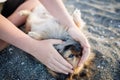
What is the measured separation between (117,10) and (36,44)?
1.01 meters

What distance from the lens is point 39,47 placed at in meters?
1.58

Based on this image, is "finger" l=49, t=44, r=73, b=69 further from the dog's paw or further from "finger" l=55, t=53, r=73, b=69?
the dog's paw

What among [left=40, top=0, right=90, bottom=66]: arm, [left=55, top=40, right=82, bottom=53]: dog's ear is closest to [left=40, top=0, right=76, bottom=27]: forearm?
[left=40, top=0, right=90, bottom=66]: arm

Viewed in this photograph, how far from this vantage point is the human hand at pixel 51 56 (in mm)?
1536

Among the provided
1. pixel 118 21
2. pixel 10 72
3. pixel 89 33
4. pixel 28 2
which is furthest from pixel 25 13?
pixel 118 21

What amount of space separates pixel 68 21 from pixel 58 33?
8cm

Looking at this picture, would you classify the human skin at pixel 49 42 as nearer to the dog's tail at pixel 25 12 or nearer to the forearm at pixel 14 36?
the forearm at pixel 14 36

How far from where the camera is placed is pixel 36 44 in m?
1.59

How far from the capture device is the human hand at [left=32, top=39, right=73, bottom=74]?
1536mm

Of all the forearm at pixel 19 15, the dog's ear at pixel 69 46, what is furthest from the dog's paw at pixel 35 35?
the forearm at pixel 19 15

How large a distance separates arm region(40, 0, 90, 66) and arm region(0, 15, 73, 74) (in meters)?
0.09

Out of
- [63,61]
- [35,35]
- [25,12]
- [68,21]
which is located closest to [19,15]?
[25,12]

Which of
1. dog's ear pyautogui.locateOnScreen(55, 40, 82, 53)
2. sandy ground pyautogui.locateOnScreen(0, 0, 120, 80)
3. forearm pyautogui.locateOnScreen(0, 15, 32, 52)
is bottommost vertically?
sandy ground pyautogui.locateOnScreen(0, 0, 120, 80)

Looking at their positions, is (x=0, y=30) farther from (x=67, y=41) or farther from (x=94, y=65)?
(x=94, y=65)
